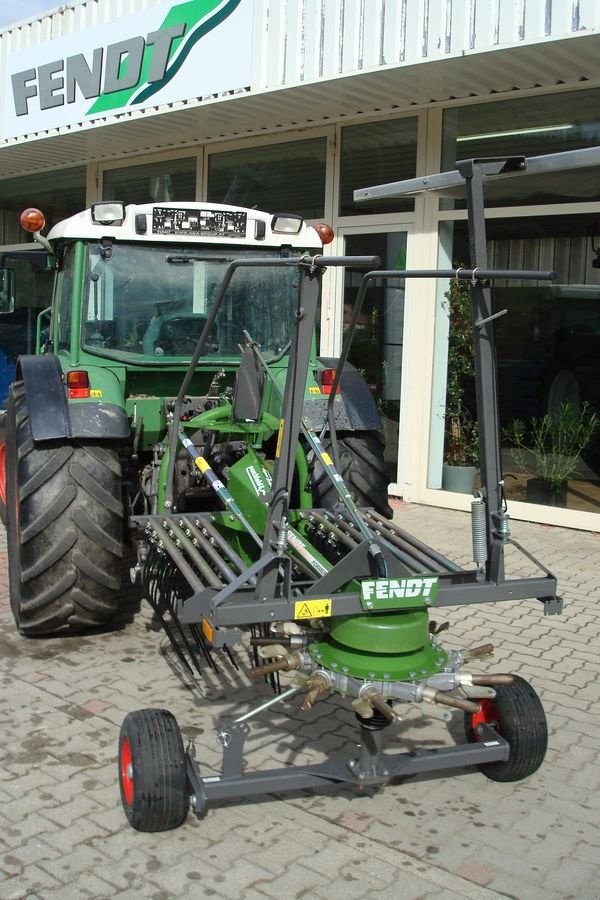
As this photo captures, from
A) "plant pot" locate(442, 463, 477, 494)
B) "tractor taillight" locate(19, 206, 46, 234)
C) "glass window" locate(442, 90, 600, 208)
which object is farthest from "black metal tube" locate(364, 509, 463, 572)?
"plant pot" locate(442, 463, 477, 494)

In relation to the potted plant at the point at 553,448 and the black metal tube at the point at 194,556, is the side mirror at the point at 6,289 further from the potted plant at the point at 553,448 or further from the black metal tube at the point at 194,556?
the potted plant at the point at 553,448

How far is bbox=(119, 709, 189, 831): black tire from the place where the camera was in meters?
3.00

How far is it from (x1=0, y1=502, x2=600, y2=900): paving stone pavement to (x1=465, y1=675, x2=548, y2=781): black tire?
8 centimetres

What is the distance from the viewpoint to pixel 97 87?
914 centimetres

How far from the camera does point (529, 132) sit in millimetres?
7414

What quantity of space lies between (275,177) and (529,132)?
2.76m

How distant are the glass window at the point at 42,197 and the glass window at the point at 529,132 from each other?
5340 mm

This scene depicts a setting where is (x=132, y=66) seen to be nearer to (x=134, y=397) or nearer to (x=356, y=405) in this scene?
(x=134, y=397)

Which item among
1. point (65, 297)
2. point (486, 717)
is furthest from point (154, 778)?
point (65, 297)

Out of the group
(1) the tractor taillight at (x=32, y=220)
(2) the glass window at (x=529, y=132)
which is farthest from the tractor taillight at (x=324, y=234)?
(2) the glass window at (x=529, y=132)

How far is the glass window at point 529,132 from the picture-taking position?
704 cm

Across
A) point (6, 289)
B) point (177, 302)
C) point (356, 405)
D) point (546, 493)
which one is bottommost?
point (546, 493)

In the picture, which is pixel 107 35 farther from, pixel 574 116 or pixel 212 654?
pixel 212 654

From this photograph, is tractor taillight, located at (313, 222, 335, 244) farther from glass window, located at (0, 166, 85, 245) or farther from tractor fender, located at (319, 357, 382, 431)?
glass window, located at (0, 166, 85, 245)
